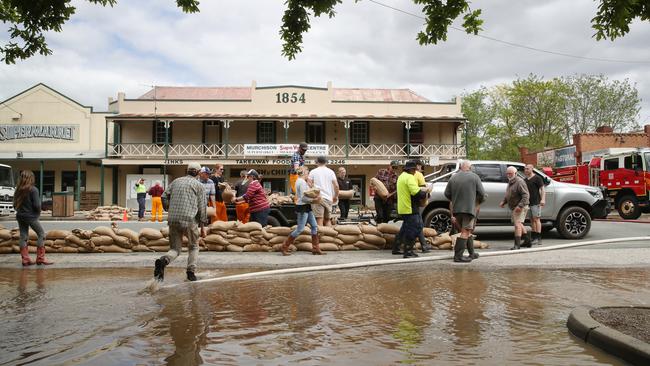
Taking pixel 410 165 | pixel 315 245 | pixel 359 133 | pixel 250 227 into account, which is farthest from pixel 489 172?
pixel 359 133

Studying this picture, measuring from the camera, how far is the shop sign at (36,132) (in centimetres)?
3041

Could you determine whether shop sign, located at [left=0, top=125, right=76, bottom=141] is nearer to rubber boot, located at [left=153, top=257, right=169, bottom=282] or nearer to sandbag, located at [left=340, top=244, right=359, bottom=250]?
sandbag, located at [left=340, top=244, right=359, bottom=250]

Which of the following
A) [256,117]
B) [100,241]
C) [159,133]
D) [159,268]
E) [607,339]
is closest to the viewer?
[607,339]

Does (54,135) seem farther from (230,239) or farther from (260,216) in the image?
(230,239)

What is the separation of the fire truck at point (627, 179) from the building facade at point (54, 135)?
2619cm

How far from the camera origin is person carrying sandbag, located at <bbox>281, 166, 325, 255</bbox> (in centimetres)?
824

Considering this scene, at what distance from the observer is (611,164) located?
1853 centimetres

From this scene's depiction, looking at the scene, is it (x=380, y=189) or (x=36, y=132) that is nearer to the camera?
(x=380, y=189)

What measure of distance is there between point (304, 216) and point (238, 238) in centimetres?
146

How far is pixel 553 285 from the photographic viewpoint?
6.03 m

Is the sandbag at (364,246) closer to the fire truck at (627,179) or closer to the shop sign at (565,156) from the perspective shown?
the fire truck at (627,179)

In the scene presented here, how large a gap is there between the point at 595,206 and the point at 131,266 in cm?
962

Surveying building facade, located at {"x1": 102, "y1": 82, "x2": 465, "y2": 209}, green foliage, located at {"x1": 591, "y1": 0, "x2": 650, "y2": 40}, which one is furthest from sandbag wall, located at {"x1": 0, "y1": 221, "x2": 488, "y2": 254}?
building facade, located at {"x1": 102, "y1": 82, "x2": 465, "y2": 209}

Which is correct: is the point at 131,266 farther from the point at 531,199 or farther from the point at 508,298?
the point at 531,199
